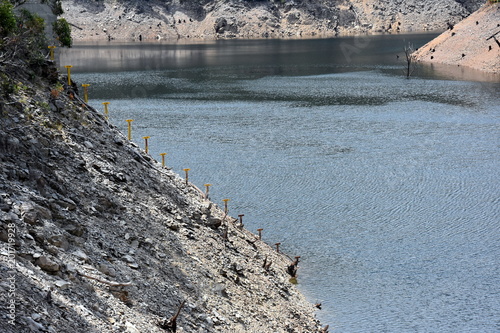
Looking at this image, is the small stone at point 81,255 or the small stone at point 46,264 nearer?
the small stone at point 46,264

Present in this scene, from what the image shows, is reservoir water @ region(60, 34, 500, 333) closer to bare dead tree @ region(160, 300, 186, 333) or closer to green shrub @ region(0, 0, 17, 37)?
bare dead tree @ region(160, 300, 186, 333)

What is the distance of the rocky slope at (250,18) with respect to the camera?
17925 centimetres

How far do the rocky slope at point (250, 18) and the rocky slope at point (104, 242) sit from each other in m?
155

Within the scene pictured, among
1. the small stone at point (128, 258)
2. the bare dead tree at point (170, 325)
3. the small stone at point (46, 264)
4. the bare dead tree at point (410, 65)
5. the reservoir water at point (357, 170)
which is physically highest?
the bare dead tree at point (410, 65)

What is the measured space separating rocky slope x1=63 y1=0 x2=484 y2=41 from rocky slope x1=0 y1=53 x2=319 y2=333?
155026 millimetres

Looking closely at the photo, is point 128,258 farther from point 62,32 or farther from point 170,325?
point 62,32

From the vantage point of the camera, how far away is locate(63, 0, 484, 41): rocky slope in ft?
588

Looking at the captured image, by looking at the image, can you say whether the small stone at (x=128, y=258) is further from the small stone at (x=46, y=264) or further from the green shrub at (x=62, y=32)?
the green shrub at (x=62, y=32)

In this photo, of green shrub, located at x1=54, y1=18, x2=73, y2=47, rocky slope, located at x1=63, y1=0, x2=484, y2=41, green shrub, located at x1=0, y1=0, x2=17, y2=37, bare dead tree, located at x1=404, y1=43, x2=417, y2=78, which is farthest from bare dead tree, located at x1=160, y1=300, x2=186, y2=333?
rocky slope, located at x1=63, y1=0, x2=484, y2=41

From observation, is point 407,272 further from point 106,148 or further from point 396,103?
point 396,103

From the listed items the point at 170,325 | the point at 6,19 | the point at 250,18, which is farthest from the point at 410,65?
the point at 170,325

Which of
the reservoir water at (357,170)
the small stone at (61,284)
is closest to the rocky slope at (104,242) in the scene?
the small stone at (61,284)

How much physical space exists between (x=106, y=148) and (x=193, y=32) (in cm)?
15925

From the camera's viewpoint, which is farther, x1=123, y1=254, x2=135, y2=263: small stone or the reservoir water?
the reservoir water
